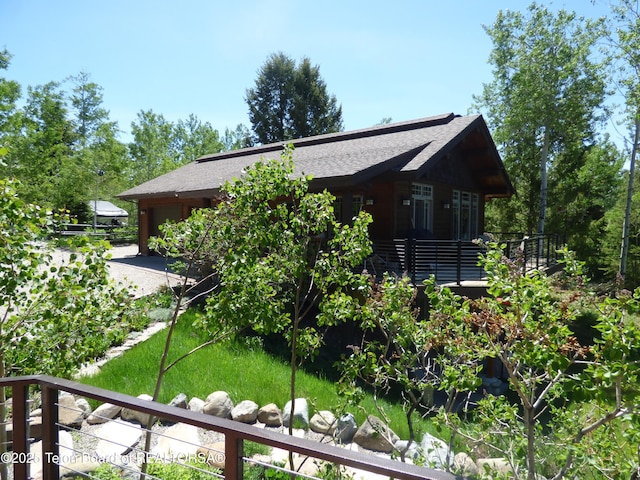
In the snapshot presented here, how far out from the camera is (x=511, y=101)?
62.1 feet

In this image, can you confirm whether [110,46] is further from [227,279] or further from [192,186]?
[227,279]

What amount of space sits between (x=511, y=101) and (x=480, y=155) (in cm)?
588

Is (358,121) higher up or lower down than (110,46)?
higher up

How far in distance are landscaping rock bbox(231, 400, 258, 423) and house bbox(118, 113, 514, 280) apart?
191 inches

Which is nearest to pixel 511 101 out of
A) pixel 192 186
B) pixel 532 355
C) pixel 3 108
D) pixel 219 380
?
pixel 192 186

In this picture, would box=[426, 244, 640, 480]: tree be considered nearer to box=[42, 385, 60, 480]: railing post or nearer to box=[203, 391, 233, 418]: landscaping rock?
box=[42, 385, 60, 480]: railing post

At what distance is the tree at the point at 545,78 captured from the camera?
17.5 m

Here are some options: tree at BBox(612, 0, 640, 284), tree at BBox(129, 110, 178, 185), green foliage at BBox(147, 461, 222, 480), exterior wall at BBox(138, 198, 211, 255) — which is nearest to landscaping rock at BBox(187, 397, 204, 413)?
green foliage at BBox(147, 461, 222, 480)

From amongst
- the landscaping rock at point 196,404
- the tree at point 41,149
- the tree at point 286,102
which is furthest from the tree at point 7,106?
the landscaping rock at point 196,404

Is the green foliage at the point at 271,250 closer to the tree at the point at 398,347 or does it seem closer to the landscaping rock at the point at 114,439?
the tree at the point at 398,347

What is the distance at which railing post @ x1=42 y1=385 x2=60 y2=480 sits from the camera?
2.26 metres

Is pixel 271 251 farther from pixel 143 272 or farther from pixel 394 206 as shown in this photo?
pixel 143 272

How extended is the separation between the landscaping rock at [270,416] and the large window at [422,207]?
25.1 feet

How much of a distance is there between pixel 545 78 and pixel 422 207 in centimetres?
962
